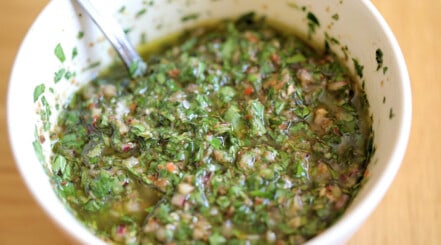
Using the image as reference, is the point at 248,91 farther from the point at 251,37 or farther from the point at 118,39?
the point at 118,39

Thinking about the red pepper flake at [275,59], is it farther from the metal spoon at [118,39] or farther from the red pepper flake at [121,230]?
the red pepper flake at [121,230]

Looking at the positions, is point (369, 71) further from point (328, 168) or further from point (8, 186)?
point (8, 186)

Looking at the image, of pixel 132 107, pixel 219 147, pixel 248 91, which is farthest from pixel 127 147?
pixel 248 91

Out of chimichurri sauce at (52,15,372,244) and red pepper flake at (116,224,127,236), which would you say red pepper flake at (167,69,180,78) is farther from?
red pepper flake at (116,224,127,236)

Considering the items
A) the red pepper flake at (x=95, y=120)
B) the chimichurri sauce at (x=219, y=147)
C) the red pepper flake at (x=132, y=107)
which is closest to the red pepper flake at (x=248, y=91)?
the chimichurri sauce at (x=219, y=147)

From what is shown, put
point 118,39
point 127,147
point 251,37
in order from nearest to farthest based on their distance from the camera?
point 127,147
point 118,39
point 251,37

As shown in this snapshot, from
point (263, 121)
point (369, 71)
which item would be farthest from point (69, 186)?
point (369, 71)
